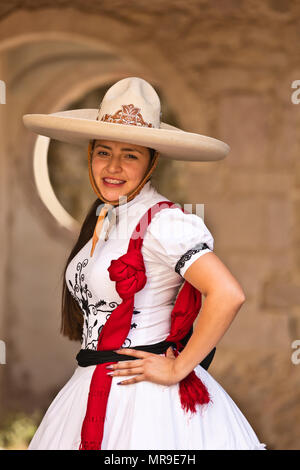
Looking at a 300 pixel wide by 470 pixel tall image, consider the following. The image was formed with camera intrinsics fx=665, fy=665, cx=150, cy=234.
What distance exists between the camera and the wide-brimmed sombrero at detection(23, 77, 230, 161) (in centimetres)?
171

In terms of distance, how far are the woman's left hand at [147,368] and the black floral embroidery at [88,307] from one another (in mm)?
60

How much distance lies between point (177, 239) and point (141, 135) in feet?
0.95

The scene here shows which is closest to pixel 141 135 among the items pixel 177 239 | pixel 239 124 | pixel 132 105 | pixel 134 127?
pixel 134 127

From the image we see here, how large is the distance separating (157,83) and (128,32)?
0.32 metres

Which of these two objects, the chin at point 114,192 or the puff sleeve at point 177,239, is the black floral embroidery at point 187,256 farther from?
the chin at point 114,192

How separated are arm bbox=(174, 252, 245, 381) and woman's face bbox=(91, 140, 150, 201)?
323 millimetres

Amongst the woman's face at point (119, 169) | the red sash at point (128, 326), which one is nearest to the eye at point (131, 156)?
the woman's face at point (119, 169)

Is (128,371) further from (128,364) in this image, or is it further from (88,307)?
(88,307)

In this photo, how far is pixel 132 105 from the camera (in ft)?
5.87

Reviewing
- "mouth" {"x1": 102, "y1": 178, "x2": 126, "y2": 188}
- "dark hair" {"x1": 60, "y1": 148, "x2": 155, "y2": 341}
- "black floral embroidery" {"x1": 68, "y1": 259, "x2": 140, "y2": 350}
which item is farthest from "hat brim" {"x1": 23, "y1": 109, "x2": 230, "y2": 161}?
"black floral embroidery" {"x1": 68, "y1": 259, "x2": 140, "y2": 350}

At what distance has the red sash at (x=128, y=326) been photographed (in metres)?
1.62

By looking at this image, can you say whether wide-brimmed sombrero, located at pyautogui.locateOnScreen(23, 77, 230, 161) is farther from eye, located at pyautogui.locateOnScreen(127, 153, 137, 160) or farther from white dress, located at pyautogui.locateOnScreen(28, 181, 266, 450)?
white dress, located at pyautogui.locateOnScreen(28, 181, 266, 450)
